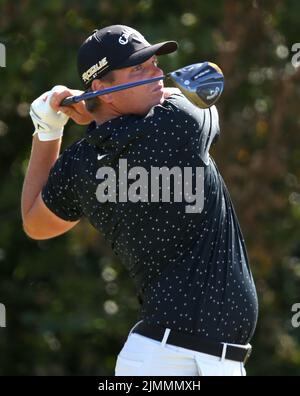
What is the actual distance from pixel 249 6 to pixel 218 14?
12.6 inches

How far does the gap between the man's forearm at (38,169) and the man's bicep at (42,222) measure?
0.03m

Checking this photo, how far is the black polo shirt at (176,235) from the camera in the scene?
3.80 metres

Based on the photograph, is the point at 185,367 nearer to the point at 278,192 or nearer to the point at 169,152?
the point at 169,152

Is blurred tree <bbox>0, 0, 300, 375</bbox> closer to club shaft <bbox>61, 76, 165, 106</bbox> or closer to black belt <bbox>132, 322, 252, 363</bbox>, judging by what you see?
club shaft <bbox>61, 76, 165, 106</bbox>

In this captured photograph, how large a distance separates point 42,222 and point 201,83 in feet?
2.88

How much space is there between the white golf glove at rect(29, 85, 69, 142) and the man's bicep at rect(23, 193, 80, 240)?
0.25 m

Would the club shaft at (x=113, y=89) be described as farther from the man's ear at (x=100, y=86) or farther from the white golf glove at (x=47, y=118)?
the white golf glove at (x=47, y=118)

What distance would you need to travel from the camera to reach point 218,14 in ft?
25.5

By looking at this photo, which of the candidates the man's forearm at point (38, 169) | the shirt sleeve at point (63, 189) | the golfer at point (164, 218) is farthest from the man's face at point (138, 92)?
the man's forearm at point (38, 169)

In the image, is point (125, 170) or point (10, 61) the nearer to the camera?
point (125, 170)

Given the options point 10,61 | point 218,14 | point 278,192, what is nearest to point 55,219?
point 10,61

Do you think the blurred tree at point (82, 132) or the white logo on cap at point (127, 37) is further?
the blurred tree at point (82, 132)

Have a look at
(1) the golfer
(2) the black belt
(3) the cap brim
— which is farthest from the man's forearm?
(2) the black belt

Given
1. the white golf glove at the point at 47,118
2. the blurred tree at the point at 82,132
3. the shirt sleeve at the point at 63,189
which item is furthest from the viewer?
the blurred tree at the point at 82,132
